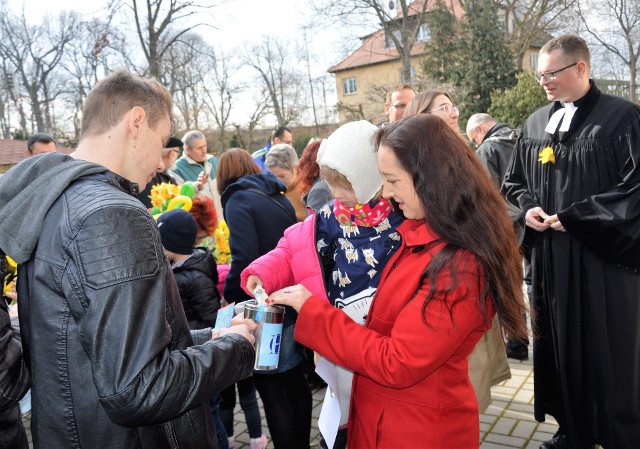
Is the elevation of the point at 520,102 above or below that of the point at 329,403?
above

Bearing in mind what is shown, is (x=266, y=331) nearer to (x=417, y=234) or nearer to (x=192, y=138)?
(x=417, y=234)

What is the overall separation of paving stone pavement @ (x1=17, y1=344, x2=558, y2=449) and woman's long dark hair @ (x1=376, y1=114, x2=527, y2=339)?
7.43 ft

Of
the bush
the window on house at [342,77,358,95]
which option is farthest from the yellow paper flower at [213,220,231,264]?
the window on house at [342,77,358,95]

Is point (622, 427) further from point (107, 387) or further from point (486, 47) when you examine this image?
point (486, 47)

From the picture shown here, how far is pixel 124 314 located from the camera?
1405 mm

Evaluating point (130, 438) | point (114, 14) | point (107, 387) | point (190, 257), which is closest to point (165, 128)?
point (107, 387)

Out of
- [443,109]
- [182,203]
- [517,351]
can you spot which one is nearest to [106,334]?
[182,203]

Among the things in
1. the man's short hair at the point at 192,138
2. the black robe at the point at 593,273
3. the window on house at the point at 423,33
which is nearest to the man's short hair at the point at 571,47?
the black robe at the point at 593,273

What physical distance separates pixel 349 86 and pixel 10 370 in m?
47.5

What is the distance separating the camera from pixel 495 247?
6.23 feet

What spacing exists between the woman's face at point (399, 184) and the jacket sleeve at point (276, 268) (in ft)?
2.18

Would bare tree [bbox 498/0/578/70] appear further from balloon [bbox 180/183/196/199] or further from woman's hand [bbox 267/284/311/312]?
woman's hand [bbox 267/284/311/312]

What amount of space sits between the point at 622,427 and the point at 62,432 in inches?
126

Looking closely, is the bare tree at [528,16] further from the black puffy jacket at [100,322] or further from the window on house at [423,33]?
the black puffy jacket at [100,322]
